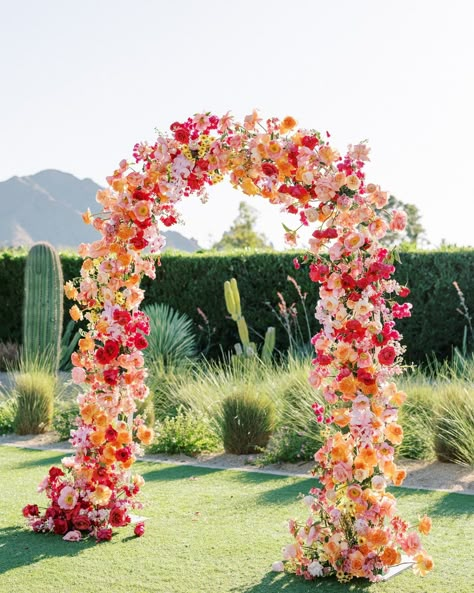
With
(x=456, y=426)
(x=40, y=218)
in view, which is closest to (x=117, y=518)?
(x=456, y=426)

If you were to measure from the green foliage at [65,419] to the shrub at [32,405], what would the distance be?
5.7 inches

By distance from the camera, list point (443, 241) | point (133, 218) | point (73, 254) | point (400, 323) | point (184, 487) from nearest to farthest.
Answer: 1. point (133, 218)
2. point (184, 487)
3. point (400, 323)
4. point (443, 241)
5. point (73, 254)

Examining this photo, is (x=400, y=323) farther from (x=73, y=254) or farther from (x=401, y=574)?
(x=401, y=574)

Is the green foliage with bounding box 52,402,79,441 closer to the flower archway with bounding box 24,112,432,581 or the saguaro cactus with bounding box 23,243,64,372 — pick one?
the saguaro cactus with bounding box 23,243,64,372

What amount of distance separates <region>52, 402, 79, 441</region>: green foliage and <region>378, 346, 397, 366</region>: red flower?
5678 millimetres

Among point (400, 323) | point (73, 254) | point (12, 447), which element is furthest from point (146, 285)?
point (12, 447)

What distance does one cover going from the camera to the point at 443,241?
1505 centimetres

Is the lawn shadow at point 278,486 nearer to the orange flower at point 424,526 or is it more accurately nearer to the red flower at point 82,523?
the red flower at point 82,523

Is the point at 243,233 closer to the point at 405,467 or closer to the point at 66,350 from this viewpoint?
the point at 66,350

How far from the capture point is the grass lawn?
4.95 meters

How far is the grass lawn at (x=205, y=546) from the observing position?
495 centimetres

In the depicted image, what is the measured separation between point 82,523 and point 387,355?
8.26 feet

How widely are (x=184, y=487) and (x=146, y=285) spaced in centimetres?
890

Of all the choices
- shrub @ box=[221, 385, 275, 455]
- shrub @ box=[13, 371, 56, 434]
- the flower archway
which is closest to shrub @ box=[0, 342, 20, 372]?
shrub @ box=[13, 371, 56, 434]
